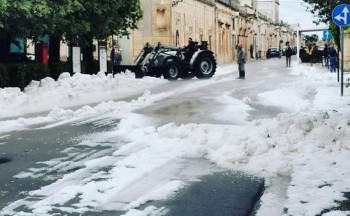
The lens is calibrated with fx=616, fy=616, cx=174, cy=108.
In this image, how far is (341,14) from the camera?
16.6 meters

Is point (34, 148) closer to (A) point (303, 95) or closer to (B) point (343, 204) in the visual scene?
(B) point (343, 204)

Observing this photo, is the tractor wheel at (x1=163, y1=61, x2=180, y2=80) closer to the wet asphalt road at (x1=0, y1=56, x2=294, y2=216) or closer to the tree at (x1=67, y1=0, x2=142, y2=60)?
the tree at (x1=67, y1=0, x2=142, y2=60)

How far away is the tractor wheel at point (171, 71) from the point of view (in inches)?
1130

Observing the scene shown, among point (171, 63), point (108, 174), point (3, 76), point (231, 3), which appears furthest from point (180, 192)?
point (231, 3)

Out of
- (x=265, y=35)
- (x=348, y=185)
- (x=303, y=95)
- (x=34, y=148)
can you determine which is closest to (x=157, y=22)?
(x=303, y=95)

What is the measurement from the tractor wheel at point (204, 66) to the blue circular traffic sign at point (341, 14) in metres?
13.1

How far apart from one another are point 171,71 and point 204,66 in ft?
6.64

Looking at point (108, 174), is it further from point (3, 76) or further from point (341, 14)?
point (3, 76)

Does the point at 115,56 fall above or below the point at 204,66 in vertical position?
above

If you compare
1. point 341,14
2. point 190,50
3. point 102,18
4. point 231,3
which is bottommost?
point 190,50

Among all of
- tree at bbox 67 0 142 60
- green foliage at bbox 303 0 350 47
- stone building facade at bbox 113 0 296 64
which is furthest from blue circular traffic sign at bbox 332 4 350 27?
stone building facade at bbox 113 0 296 64

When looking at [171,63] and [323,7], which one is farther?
[171,63]

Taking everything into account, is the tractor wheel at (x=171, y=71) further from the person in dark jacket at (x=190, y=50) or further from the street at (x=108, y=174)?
the street at (x=108, y=174)

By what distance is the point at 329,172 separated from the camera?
7.52 meters
